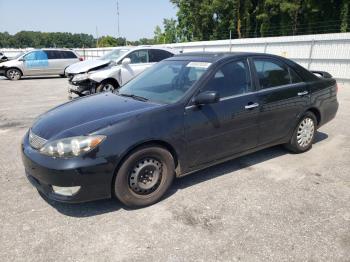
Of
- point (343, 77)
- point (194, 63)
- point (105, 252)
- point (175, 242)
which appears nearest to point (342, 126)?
point (194, 63)

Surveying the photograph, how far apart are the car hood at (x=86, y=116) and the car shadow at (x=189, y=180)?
794 millimetres

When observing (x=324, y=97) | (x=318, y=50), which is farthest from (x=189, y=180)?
(x=318, y=50)

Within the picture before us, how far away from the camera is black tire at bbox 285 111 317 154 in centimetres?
496

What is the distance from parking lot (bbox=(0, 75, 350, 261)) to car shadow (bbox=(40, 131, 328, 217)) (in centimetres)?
1

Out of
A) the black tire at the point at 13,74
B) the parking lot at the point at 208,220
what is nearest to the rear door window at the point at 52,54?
the black tire at the point at 13,74

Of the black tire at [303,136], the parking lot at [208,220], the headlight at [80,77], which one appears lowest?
the parking lot at [208,220]

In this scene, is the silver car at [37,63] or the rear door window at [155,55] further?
the silver car at [37,63]

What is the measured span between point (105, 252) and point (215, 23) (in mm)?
51534

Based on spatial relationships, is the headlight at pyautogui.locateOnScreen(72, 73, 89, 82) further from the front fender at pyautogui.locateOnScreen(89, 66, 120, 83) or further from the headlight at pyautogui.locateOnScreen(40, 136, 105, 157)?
the headlight at pyautogui.locateOnScreen(40, 136, 105, 157)

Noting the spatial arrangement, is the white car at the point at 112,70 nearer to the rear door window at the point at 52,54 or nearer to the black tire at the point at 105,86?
the black tire at the point at 105,86

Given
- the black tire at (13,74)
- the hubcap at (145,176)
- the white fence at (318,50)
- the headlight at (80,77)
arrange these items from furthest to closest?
the black tire at (13,74) < the white fence at (318,50) < the headlight at (80,77) < the hubcap at (145,176)

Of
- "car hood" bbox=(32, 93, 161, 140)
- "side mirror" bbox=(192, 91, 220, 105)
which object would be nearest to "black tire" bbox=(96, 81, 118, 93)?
"car hood" bbox=(32, 93, 161, 140)

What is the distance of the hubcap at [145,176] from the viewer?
337 cm

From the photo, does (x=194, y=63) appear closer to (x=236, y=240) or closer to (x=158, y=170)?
(x=158, y=170)
